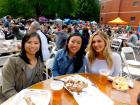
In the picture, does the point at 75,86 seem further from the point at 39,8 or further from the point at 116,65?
the point at 39,8

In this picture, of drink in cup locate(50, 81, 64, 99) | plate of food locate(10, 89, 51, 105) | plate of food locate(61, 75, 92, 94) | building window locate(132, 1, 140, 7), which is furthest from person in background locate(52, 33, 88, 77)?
building window locate(132, 1, 140, 7)

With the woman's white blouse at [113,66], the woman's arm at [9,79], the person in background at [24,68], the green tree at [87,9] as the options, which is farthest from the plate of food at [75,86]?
the green tree at [87,9]

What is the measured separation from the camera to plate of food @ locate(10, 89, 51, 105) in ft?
6.37

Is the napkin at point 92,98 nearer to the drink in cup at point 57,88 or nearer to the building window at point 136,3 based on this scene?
the drink in cup at point 57,88

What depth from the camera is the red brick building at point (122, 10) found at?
36938 millimetres

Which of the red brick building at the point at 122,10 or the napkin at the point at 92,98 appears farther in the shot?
the red brick building at the point at 122,10

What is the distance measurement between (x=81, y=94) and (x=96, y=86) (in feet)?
1.23

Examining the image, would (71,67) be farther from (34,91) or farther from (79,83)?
(34,91)

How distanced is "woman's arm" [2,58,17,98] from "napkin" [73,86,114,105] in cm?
83

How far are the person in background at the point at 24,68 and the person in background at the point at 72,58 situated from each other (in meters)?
0.48

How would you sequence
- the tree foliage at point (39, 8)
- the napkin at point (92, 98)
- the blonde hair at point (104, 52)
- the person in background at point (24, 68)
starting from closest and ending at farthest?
the napkin at point (92, 98)
the person in background at point (24, 68)
the blonde hair at point (104, 52)
the tree foliage at point (39, 8)

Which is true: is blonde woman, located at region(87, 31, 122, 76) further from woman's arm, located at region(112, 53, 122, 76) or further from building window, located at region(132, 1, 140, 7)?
building window, located at region(132, 1, 140, 7)

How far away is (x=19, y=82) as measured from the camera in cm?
274

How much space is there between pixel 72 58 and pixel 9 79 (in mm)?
1091
